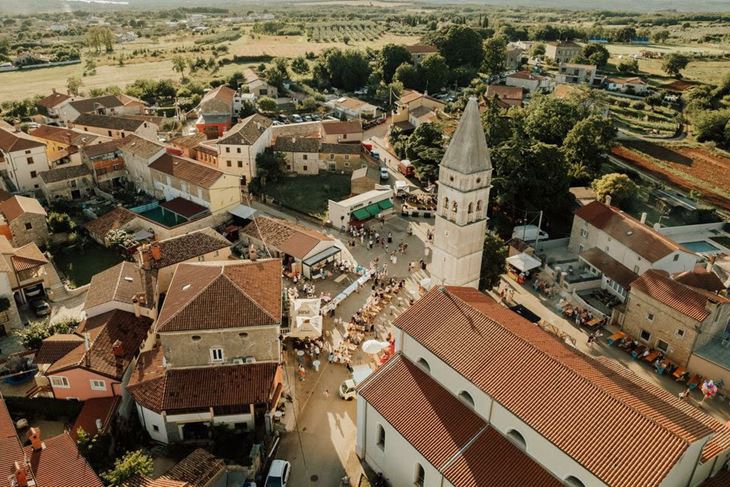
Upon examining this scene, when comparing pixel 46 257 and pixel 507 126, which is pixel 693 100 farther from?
pixel 46 257

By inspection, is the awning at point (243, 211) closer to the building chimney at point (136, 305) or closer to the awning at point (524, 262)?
the building chimney at point (136, 305)

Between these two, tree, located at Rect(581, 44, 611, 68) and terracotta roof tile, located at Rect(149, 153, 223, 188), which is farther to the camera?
tree, located at Rect(581, 44, 611, 68)

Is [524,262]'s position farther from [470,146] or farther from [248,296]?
[248,296]

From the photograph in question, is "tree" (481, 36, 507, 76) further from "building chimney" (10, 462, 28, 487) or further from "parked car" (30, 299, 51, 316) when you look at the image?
"building chimney" (10, 462, 28, 487)

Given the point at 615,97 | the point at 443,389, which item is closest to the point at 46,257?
the point at 443,389

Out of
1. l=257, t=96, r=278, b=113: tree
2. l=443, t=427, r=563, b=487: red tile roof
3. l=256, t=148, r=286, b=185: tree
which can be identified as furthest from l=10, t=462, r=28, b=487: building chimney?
l=257, t=96, r=278, b=113: tree

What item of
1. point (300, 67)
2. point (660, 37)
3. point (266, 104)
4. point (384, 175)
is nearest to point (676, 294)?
point (384, 175)

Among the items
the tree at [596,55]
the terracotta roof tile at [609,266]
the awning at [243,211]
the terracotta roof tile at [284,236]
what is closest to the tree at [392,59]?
the tree at [596,55]
